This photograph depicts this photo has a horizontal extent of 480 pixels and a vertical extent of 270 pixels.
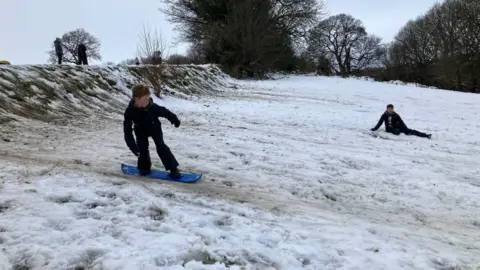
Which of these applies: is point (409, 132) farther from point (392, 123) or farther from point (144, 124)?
point (144, 124)

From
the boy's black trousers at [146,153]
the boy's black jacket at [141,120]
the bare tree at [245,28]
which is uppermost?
the bare tree at [245,28]

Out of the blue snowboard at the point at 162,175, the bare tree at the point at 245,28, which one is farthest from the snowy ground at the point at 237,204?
the bare tree at the point at 245,28

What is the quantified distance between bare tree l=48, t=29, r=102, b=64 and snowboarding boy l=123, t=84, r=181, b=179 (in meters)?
58.8

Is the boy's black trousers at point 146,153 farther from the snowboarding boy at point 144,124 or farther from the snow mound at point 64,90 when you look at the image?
the snow mound at point 64,90

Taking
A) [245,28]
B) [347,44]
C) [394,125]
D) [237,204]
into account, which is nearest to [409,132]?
[394,125]

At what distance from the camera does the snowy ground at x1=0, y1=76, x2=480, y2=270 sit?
330cm

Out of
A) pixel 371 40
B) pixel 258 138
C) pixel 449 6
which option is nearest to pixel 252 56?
pixel 258 138

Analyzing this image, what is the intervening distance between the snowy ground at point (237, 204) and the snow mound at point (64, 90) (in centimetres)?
77

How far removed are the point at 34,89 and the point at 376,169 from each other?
780 cm

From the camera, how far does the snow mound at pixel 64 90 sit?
7977 millimetres

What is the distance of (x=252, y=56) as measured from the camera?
29.8 meters

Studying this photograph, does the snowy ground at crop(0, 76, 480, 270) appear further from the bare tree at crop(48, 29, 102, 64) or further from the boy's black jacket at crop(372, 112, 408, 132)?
the bare tree at crop(48, 29, 102, 64)

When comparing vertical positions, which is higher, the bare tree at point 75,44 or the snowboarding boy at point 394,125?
the bare tree at point 75,44

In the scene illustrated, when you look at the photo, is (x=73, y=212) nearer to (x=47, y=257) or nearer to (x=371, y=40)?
(x=47, y=257)
